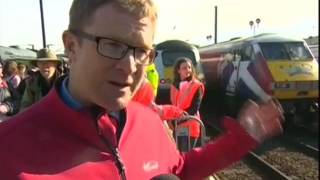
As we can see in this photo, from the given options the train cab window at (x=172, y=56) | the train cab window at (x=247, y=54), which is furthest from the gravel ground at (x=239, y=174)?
the train cab window at (x=172, y=56)

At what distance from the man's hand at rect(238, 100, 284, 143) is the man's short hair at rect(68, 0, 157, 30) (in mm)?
583

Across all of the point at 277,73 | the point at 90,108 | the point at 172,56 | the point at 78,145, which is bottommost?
the point at 277,73

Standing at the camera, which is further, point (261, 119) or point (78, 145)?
point (261, 119)

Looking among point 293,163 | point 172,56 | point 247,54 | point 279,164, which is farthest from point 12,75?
point 172,56

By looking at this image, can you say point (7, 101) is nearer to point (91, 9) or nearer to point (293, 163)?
point (91, 9)

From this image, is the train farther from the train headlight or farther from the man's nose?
the man's nose

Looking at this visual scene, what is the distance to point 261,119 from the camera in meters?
2.12

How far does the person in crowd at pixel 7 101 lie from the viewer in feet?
19.9

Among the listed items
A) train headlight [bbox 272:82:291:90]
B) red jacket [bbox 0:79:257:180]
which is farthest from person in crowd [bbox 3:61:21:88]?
train headlight [bbox 272:82:291:90]

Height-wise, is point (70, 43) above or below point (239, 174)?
above

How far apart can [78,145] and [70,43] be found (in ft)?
1.11

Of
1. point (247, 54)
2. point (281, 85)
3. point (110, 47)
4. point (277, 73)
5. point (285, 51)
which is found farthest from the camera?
point (247, 54)

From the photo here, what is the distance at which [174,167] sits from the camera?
2.21 m

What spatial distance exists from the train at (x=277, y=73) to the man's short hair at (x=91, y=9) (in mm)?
12405
